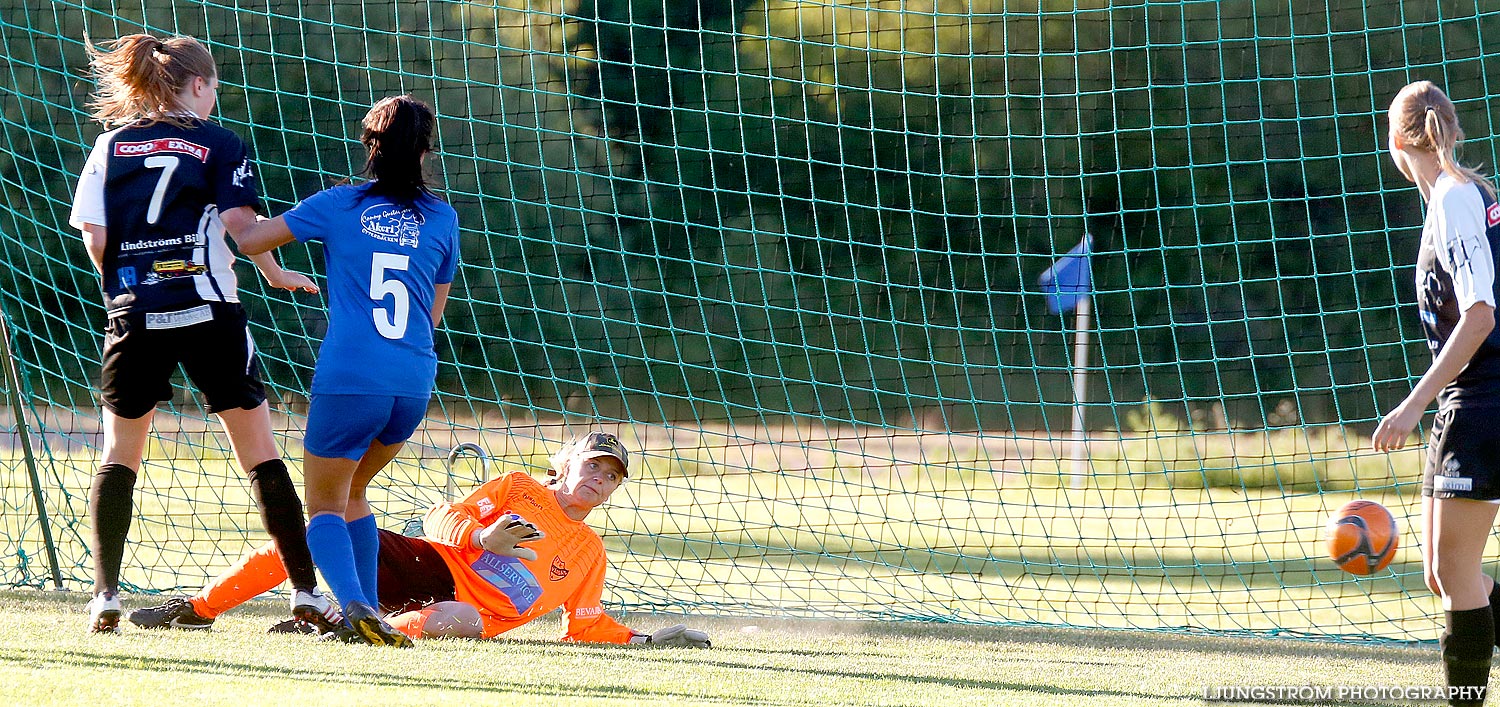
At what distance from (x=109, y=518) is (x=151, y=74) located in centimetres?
109

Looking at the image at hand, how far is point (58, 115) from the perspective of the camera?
44.3 feet

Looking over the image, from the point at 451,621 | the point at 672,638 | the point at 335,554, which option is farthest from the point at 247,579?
the point at 672,638

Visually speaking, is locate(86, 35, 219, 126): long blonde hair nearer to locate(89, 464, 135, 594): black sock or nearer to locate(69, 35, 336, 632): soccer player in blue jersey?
locate(69, 35, 336, 632): soccer player in blue jersey

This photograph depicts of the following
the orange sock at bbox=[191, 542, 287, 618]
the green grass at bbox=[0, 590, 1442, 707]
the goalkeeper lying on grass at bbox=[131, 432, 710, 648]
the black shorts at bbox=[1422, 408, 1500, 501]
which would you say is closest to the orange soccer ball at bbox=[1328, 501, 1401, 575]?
the green grass at bbox=[0, 590, 1442, 707]

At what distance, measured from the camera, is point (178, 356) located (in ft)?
10.8

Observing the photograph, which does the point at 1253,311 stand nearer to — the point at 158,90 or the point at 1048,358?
the point at 1048,358

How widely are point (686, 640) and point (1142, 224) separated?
1195cm

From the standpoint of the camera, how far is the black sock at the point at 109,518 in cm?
334

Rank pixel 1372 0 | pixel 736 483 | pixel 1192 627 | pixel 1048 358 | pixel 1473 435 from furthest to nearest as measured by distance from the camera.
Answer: pixel 1048 358, pixel 1372 0, pixel 736 483, pixel 1192 627, pixel 1473 435

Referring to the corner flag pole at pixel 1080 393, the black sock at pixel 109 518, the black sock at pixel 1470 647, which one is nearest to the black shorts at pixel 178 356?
the black sock at pixel 109 518

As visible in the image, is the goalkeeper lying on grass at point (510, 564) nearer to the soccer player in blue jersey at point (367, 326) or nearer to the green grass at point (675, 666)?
the green grass at point (675, 666)

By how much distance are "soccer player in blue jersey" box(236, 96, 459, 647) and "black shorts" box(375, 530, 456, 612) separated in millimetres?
387

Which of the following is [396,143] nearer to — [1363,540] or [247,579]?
[247,579]

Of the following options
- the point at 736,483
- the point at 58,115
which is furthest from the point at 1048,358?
the point at 58,115
